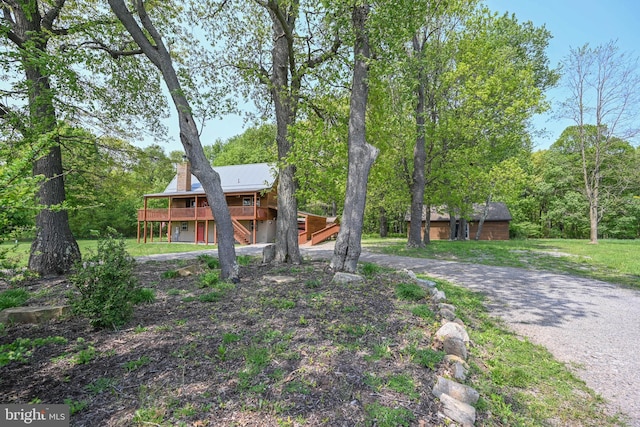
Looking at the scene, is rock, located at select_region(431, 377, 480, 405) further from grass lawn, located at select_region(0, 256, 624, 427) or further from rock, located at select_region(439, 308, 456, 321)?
rock, located at select_region(439, 308, 456, 321)

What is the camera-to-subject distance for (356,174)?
6102 mm

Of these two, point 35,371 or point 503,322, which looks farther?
point 503,322

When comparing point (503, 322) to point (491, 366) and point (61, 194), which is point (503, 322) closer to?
point (491, 366)

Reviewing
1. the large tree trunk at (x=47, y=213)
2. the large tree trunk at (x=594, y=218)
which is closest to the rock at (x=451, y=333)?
the large tree trunk at (x=47, y=213)

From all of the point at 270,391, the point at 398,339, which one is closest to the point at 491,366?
the point at 398,339

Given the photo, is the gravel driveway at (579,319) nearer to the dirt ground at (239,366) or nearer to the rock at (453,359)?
the rock at (453,359)

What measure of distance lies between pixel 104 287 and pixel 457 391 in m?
3.43

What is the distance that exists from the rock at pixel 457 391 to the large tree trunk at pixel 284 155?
5.09 m

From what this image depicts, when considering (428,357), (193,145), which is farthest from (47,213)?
(428,357)

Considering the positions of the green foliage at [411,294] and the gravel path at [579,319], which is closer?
the gravel path at [579,319]

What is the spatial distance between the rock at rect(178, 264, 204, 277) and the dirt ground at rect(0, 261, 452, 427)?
204 cm

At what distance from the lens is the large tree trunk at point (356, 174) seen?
5973 millimetres

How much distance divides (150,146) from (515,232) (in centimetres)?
3407

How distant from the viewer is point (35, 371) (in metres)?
2.36
